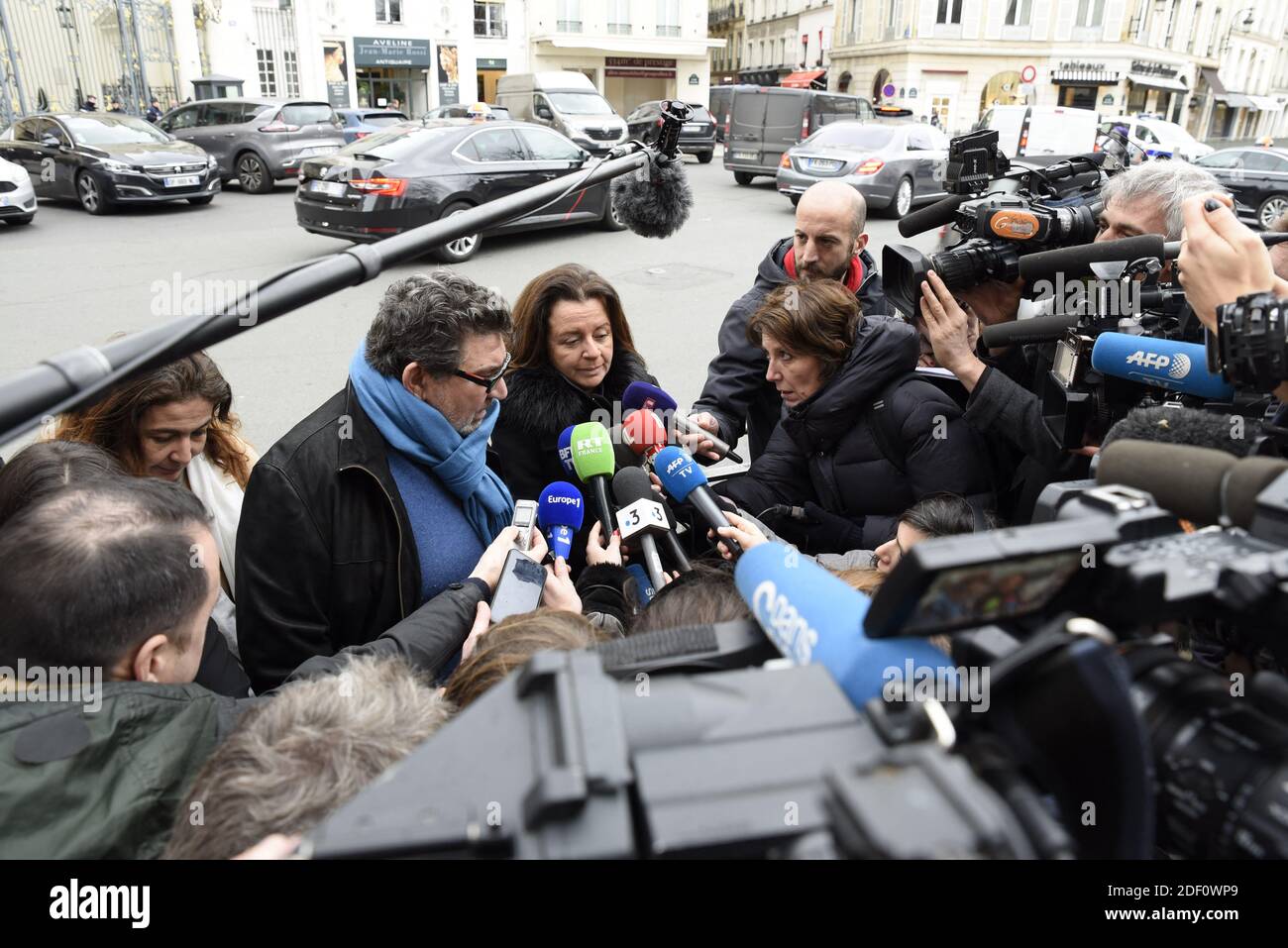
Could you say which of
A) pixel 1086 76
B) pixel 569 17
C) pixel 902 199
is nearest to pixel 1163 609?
pixel 902 199

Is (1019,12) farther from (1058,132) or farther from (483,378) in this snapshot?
(483,378)

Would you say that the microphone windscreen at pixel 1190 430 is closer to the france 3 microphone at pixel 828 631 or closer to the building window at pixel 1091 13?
the france 3 microphone at pixel 828 631

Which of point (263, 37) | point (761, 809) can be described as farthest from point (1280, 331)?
point (263, 37)

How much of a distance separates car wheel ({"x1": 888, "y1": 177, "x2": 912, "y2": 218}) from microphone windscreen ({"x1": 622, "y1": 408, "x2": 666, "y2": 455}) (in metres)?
12.4

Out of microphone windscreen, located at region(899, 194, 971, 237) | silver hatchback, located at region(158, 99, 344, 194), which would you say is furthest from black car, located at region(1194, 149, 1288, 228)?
microphone windscreen, located at region(899, 194, 971, 237)

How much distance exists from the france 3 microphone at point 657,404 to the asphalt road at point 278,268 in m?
2.58

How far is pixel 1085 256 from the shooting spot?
2.00 m

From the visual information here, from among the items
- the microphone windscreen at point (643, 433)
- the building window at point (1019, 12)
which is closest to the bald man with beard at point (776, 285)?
the microphone windscreen at point (643, 433)

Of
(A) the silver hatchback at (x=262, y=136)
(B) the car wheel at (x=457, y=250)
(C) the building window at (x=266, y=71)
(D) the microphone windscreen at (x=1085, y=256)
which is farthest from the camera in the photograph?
(C) the building window at (x=266, y=71)

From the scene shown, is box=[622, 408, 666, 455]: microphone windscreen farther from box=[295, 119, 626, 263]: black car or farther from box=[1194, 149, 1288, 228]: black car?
box=[1194, 149, 1288, 228]: black car

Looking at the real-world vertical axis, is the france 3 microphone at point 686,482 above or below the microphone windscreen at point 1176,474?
below

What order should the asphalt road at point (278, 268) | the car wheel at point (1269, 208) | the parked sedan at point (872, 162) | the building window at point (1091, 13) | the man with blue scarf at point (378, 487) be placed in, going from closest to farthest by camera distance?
the man with blue scarf at point (378, 487) → the asphalt road at point (278, 268) → the parked sedan at point (872, 162) → the car wheel at point (1269, 208) → the building window at point (1091, 13)

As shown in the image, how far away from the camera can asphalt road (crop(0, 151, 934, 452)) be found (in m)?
6.62

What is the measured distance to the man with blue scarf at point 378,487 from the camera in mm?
2096
